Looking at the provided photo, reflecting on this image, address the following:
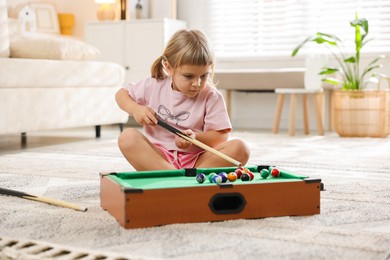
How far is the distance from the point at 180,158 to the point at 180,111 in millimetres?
130

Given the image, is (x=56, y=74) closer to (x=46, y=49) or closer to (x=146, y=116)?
(x=46, y=49)

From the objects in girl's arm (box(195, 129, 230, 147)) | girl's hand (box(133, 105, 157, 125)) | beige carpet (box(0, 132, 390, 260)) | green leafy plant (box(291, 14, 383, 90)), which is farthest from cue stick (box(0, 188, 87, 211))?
green leafy plant (box(291, 14, 383, 90))

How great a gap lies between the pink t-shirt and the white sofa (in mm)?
1025

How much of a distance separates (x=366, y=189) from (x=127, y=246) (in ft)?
2.72

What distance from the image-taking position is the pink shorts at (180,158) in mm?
1567

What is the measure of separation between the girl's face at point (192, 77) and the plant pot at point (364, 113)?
2124mm

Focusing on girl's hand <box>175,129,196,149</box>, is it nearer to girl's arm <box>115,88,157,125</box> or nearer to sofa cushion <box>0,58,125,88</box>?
girl's arm <box>115,88,157,125</box>

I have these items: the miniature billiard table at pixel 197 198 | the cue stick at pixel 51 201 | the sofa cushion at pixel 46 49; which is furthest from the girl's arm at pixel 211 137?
the sofa cushion at pixel 46 49

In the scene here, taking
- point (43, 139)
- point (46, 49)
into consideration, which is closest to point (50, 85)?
point (46, 49)

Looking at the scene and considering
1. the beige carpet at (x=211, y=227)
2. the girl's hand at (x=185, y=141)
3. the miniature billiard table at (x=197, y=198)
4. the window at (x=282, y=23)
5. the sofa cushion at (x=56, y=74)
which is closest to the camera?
the beige carpet at (x=211, y=227)

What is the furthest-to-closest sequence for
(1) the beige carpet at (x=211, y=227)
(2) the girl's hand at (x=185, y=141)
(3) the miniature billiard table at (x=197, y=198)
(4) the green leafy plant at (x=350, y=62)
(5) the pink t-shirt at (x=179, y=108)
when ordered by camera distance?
1. (4) the green leafy plant at (x=350, y=62)
2. (5) the pink t-shirt at (x=179, y=108)
3. (2) the girl's hand at (x=185, y=141)
4. (3) the miniature billiard table at (x=197, y=198)
5. (1) the beige carpet at (x=211, y=227)

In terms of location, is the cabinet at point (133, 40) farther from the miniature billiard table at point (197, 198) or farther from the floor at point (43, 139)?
the miniature billiard table at point (197, 198)

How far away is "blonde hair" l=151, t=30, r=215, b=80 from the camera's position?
56.4 inches

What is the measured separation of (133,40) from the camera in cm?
421
